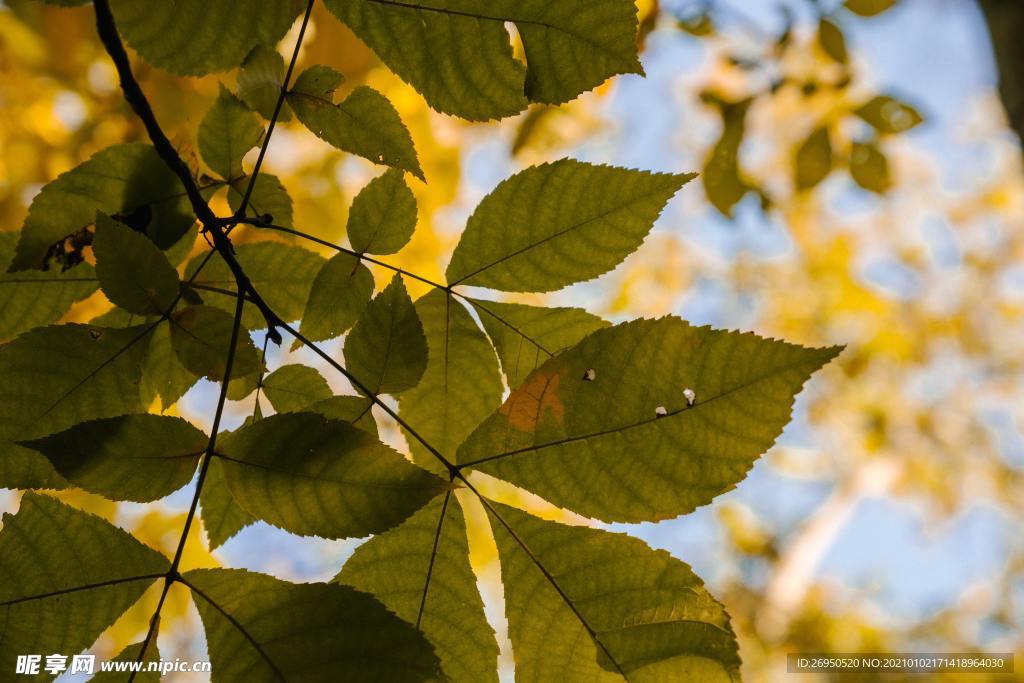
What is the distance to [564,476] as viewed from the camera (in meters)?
0.60

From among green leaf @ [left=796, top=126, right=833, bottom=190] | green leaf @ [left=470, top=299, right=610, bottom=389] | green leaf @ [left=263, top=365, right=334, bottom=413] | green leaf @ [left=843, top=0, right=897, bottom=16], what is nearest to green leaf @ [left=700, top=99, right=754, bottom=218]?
green leaf @ [left=796, top=126, right=833, bottom=190]

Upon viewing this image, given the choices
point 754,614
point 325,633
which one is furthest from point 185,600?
point 754,614

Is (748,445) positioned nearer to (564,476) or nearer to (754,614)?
(564,476)

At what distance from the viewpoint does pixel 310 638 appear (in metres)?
0.54

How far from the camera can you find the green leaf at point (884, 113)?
1793 millimetres

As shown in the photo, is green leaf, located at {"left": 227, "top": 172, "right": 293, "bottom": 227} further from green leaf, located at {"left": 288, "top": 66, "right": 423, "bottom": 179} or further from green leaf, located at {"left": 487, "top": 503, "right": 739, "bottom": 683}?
green leaf, located at {"left": 487, "top": 503, "right": 739, "bottom": 683}

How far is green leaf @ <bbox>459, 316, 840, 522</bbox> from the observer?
0.55 m

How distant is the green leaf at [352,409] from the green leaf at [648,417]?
0.41 ft

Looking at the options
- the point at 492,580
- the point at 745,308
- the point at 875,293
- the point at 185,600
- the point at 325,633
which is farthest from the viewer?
the point at 745,308

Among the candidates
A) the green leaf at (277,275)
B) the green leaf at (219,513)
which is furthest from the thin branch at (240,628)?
the green leaf at (277,275)

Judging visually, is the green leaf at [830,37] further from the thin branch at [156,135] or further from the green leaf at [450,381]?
the thin branch at [156,135]

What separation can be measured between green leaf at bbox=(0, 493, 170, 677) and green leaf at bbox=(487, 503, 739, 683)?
0.95 feet

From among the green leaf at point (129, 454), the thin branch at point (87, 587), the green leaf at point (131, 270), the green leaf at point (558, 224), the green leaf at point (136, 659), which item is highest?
the green leaf at point (558, 224)

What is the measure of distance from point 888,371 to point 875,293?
1594 mm
